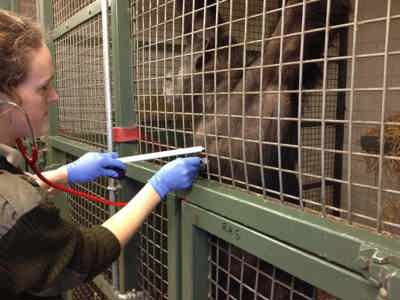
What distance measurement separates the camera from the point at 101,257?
31.5 inches

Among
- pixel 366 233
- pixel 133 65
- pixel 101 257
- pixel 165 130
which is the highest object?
pixel 133 65

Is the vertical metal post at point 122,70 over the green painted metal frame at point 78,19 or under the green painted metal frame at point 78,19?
under

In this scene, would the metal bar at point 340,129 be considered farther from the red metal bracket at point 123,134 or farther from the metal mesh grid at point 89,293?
the metal mesh grid at point 89,293

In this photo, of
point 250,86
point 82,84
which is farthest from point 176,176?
point 82,84

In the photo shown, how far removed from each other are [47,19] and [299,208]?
1.92 m

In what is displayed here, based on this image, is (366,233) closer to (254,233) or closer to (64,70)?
(254,233)

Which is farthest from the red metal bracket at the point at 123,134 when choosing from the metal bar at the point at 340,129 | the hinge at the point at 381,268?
the metal bar at the point at 340,129

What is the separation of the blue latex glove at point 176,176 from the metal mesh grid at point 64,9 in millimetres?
1088

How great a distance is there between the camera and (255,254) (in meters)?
0.81

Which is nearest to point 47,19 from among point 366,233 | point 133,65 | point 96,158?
point 133,65

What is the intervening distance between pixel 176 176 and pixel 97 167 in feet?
1.08

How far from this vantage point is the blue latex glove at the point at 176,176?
0.98 m

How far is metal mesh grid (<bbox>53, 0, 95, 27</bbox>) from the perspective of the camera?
1859 millimetres

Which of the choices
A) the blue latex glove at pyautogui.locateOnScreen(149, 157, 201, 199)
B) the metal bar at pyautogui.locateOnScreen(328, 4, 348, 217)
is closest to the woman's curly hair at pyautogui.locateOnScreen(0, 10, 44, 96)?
the blue latex glove at pyautogui.locateOnScreen(149, 157, 201, 199)
